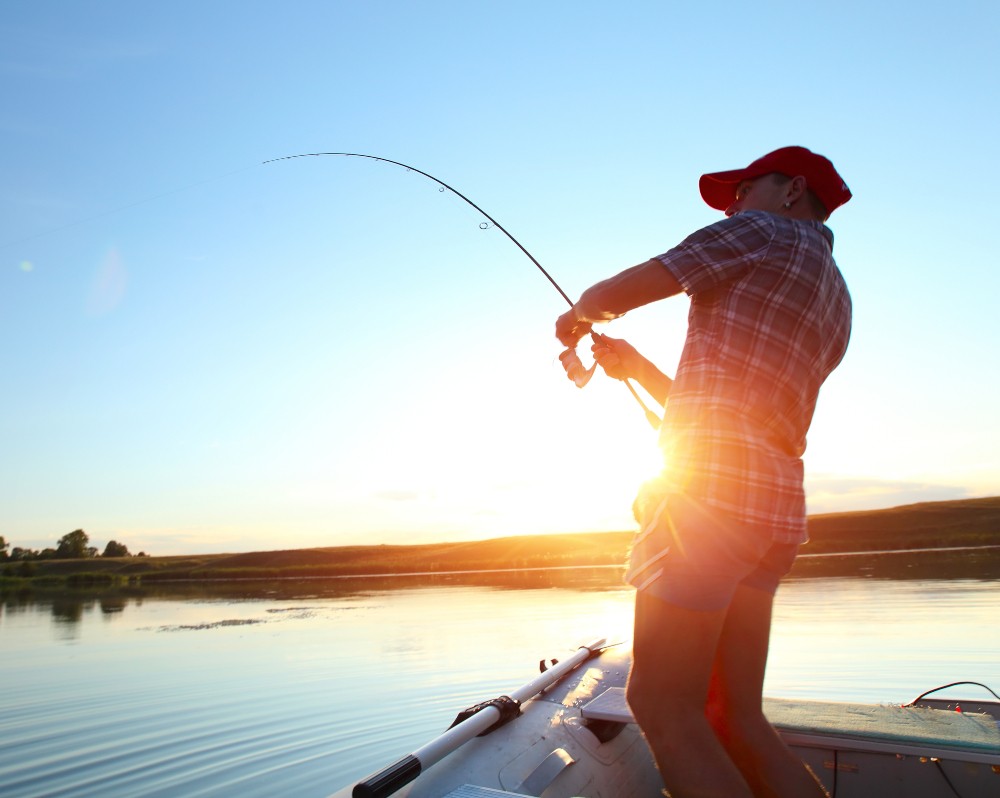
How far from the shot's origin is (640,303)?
203 cm

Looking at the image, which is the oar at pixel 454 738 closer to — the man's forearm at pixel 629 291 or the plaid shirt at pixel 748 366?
the plaid shirt at pixel 748 366

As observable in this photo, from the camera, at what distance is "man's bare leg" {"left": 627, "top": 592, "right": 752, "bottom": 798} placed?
183cm

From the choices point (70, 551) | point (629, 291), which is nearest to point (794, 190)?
→ point (629, 291)

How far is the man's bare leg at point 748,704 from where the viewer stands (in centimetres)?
209

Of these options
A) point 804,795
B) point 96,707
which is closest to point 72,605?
point 96,707

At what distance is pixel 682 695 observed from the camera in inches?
73.2

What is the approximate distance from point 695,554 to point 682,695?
36cm

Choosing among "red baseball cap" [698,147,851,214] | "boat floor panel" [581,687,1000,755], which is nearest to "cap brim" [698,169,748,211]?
"red baseball cap" [698,147,851,214]

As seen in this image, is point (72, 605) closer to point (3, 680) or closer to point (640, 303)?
point (3, 680)

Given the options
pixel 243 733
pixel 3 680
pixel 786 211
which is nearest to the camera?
pixel 786 211

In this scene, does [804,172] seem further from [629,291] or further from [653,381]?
[653,381]

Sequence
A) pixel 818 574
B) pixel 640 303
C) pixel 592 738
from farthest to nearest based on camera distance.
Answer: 1. pixel 818 574
2. pixel 592 738
3. pixel 640 303

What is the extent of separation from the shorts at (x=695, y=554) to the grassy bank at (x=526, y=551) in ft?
149

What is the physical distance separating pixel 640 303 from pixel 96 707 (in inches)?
383
